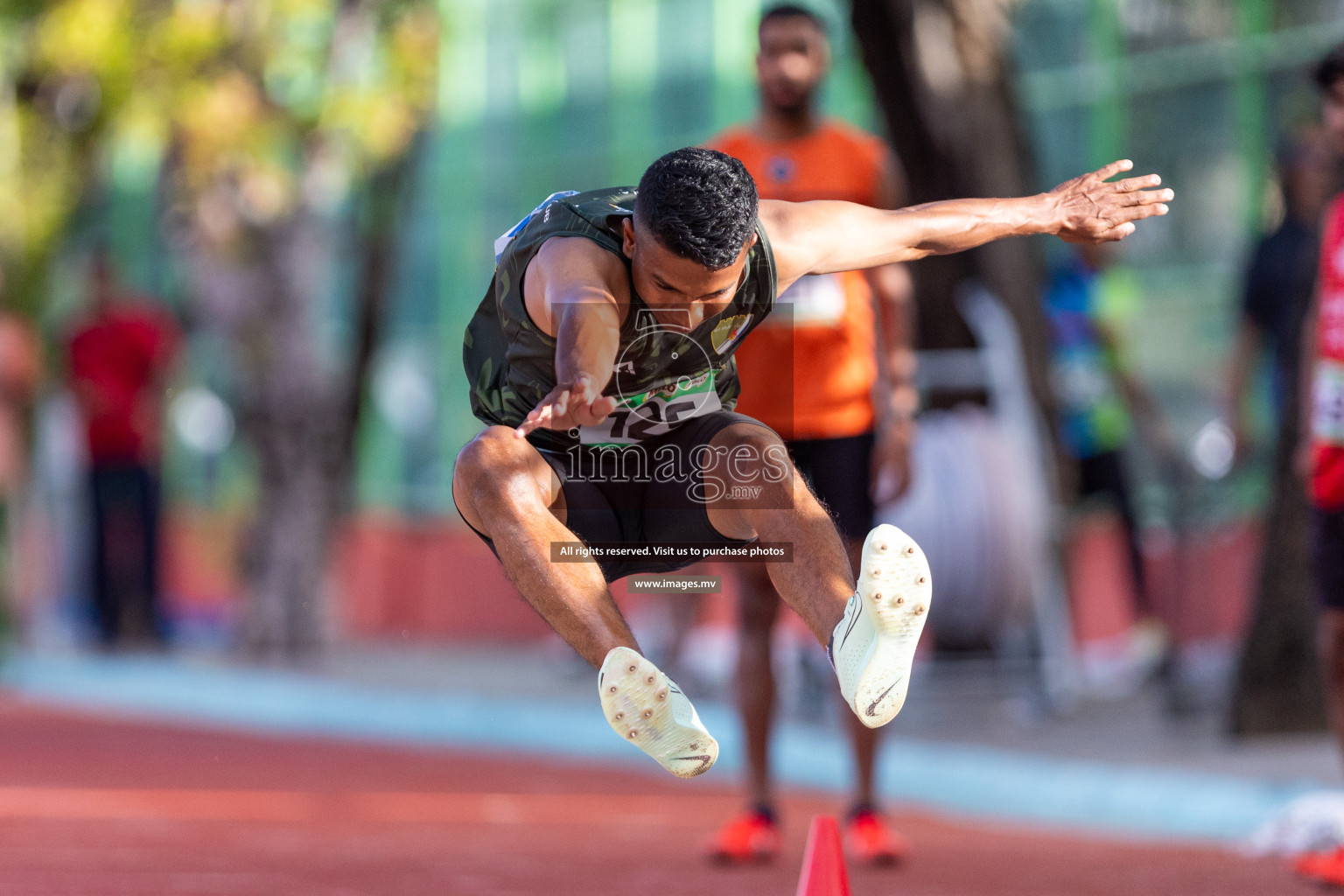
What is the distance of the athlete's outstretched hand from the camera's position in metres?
3.65

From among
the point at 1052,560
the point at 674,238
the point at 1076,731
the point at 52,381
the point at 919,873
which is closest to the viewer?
the point at 674,238

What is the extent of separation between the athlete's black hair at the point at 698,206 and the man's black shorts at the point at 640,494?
472 millimetres

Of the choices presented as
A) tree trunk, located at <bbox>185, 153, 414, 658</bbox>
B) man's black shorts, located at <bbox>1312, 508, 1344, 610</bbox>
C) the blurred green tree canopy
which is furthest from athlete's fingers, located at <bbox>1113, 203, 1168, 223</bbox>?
tree trunk, located at <bbox>185, 153, 414, 658</bbox>

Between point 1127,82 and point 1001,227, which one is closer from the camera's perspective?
point 1001,227

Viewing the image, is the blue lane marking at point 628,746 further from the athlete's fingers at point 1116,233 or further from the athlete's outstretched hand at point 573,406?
the athlete's outstretched hand at point 573,406

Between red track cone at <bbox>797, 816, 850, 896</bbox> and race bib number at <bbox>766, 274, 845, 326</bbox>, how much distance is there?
1681 mm

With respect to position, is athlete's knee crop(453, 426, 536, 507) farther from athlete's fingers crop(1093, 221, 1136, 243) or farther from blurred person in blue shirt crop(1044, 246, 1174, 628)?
blurred person in blue shirt crop(1044, 246, 1174, 628)

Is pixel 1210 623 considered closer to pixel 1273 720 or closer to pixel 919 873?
pixel 1273 720

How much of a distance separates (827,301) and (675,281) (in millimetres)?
2019

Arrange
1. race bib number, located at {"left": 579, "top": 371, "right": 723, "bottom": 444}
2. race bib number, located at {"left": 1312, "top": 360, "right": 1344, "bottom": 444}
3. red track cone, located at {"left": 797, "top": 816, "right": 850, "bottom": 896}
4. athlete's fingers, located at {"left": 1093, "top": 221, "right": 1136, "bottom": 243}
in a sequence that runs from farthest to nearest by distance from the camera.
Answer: race bib number, located at {"left": 1312, "top": 360, "right": 1344, "bottom": 444}, athlete's fingers, located at {"left": 1093, "top": 221, "right": 1136, "bottom": 243}, red track cone, located at {"left": 797, "top": 816, "right": 850, "bottom": 896}, race bib number, located at {"left": 579, "top": 371, "right": 723, "bottom": 444}

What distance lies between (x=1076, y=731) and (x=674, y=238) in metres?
5.86

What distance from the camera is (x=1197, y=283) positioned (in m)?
13.9

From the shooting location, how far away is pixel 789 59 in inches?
222

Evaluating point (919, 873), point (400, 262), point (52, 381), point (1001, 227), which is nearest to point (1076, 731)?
point (919, 873)
